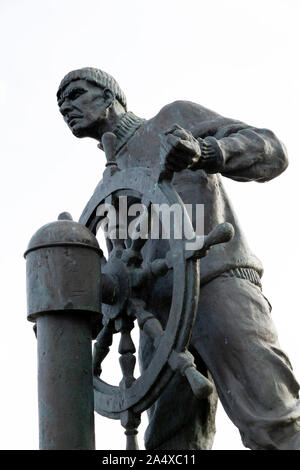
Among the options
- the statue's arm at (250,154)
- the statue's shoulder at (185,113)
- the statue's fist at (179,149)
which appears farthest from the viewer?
the statue's shoulder at (185,113)

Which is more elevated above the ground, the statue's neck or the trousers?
the statue's neck

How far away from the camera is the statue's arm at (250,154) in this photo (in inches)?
174

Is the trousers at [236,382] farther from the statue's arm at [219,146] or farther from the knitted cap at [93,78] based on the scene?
the knitted cap at [93,78]

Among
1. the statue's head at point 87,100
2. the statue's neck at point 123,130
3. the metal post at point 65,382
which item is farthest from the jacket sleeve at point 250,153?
the metal post at point 65,382

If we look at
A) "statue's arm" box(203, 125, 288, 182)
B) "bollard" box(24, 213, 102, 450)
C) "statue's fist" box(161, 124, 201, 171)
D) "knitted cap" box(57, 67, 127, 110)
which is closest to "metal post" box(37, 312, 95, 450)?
"bollard" box(24, 213, 102, 450)

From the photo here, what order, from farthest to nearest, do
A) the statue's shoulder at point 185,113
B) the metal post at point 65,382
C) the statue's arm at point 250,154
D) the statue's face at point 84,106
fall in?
the statue's face at point 84,106 < the statue's shoulder at point 185,113 < the statue's arm at point 250,154 < the metal post at point 65,382

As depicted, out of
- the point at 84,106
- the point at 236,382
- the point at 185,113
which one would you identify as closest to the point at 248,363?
the point at 236,382

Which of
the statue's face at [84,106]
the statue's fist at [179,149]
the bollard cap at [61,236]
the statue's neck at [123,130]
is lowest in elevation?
the bollard cap at [61,236]

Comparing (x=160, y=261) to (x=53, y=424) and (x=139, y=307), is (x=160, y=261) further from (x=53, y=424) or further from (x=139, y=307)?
(x=53, y=424)

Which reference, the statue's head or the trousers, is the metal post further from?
the statue's head

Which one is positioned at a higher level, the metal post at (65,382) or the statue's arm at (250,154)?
the statue's arm at (250,154)

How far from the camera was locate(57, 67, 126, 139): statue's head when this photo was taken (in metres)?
4.94
